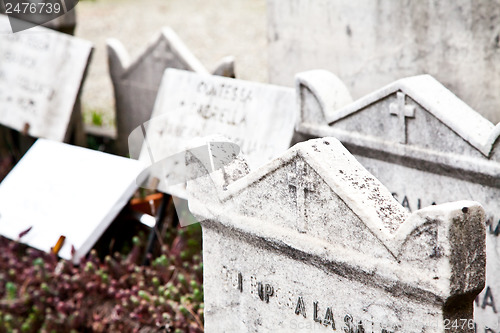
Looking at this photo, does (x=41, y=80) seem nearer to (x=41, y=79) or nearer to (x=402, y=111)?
(x=41, y=79)

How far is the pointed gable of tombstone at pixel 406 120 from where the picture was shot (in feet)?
8.35

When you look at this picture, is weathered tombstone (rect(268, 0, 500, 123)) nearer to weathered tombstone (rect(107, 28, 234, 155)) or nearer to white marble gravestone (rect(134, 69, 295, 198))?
white marble gravestone (rect(134, 69, 295, 198))

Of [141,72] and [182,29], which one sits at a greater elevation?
[182,29]

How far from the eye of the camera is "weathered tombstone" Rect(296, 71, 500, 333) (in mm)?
2521

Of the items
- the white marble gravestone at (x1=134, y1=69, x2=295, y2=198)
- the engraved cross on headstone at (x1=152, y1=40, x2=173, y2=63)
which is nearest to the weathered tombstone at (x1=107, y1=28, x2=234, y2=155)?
the engraved cross on headstone at (x1=152, y1=40, x2=173, y2=63)

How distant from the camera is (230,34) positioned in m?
9.83

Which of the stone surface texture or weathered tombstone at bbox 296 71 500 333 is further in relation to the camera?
the stone surface texture

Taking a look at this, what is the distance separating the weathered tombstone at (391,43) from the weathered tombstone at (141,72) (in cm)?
63

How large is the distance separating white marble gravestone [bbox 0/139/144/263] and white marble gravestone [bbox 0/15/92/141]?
0.60 m

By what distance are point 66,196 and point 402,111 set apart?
1.81 metres

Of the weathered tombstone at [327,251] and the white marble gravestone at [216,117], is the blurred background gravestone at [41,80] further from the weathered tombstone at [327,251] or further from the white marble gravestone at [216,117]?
the weathered tombstone at [327,251]

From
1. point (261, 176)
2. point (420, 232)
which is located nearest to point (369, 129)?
point (261, 176)

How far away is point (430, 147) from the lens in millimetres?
2684

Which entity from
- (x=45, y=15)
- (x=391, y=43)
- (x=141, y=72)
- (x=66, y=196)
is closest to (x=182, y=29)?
(x=45, y=15)
